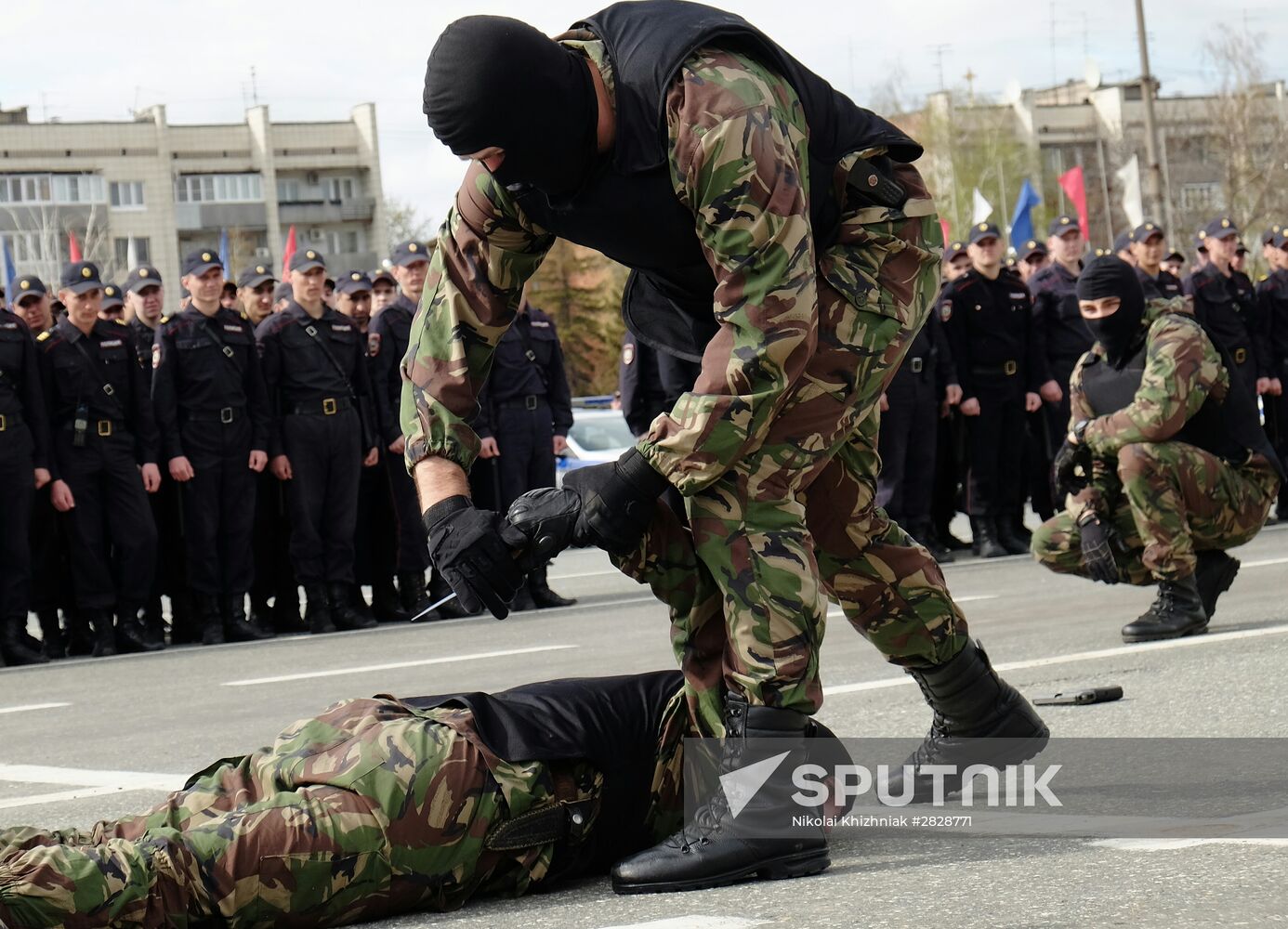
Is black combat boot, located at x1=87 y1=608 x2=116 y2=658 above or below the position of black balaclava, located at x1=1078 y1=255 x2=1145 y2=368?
below

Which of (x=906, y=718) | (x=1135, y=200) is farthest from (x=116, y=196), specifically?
(x=906, y=718)

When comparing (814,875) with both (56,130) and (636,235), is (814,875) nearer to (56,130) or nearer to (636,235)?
(636,235)

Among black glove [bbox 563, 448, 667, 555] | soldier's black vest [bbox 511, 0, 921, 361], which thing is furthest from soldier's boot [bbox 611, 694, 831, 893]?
soldier's black vest [bbox 511, 0, 921, 361]

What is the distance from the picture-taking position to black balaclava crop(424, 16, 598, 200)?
3.82 metres

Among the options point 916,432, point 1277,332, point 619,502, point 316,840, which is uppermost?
point 1277,332

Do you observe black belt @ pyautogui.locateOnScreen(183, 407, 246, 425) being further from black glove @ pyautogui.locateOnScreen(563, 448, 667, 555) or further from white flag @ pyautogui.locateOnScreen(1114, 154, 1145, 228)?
white flag @ pyautogui.locateOnScreen(1114, 154, 1145, 228)

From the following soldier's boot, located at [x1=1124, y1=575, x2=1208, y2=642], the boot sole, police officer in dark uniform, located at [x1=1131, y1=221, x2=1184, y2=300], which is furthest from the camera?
police officer in dark uniform, located at [x1=1131, y1=221, x2=1184, y2=300]

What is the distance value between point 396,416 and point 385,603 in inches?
50.8

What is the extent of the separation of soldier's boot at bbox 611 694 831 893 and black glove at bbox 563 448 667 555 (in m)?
0.43

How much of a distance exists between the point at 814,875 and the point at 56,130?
288 feet

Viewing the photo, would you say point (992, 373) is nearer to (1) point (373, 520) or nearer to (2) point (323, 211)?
(1) point (373, 520)

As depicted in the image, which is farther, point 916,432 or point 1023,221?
point 1023,221

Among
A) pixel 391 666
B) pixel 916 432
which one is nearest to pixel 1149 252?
pixel 916 432

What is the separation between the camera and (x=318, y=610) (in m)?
12.6
